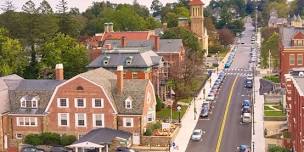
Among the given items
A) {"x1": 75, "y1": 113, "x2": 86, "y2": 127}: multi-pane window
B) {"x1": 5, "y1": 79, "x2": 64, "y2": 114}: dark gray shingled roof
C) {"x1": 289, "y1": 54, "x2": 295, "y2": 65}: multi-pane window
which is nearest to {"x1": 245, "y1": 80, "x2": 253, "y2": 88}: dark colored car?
{"x1": 289, "y1": 54, "x2": 295, "y2": 65}: multi-pane window

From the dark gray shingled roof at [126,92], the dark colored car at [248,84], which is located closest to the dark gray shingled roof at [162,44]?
the dark colored car at [248,84]

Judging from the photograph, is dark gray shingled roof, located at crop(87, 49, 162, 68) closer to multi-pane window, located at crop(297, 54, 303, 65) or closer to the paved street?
the paved street

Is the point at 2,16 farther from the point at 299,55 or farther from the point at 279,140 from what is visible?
the point at 279,140

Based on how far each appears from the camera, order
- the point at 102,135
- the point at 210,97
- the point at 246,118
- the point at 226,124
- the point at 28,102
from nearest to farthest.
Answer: the point at 102,135
the point at 28,102
the point at 226,124
the point at 246,118
the point at 210,97

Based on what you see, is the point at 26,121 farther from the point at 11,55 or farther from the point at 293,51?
the point at 293,51

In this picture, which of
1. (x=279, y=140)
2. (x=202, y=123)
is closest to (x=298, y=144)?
(x=279, y=140)

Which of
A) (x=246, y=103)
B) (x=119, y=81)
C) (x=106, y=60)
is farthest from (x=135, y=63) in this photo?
(x=246, y=103)

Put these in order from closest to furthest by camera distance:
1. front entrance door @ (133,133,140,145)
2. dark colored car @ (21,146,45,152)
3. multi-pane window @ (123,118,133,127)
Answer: dark colored car @ (21,146,45,152), front entrance door @ (133,133,140,145), multi-pane window @ (123,118,133,127)
